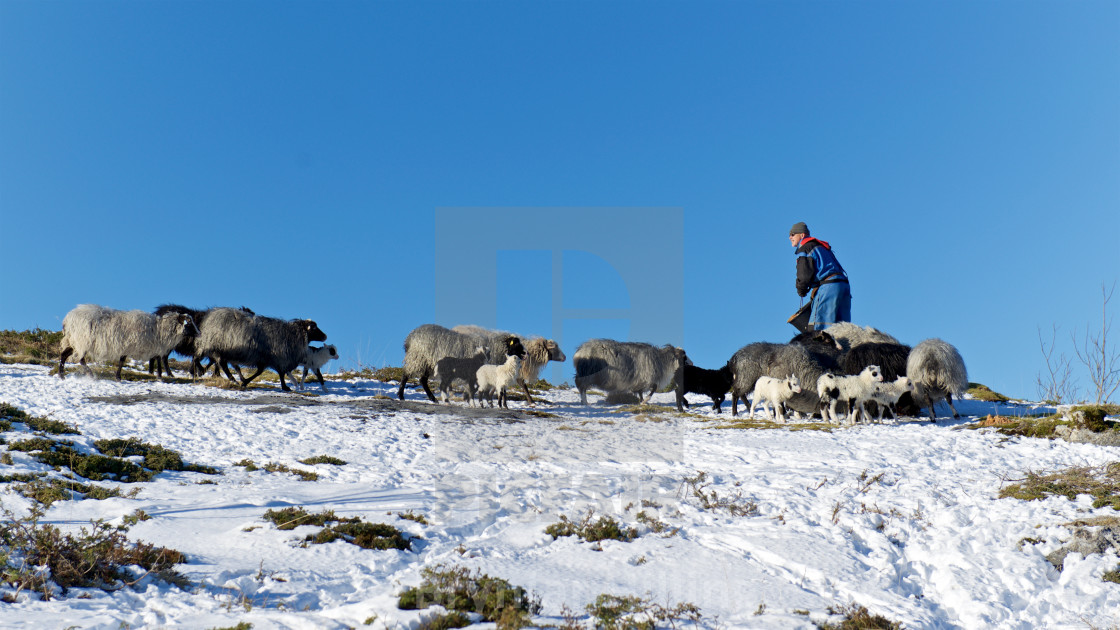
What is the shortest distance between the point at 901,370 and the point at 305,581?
41.4ft

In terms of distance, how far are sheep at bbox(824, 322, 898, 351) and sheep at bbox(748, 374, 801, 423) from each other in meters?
2.64

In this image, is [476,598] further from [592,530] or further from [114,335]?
[114,335]

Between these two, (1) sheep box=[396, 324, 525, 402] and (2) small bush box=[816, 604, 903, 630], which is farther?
(1) sheep box=[396, 324, 525, 402]

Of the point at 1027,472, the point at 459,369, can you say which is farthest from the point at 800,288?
the point at 1027,472

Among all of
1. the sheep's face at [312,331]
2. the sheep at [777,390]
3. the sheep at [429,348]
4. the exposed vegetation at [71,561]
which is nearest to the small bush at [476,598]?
the exposed vegetation at [71,561]

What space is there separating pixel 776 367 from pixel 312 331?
11.4 metres

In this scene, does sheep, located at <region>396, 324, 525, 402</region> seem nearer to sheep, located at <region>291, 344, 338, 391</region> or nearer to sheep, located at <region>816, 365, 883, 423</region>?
sheep, located at <region>291, 344, 338, 391</region>

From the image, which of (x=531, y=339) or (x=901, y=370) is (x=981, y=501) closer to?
(x=901, y=370)

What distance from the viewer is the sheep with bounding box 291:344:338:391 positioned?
61.8ft

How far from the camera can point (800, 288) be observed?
64.8 ft

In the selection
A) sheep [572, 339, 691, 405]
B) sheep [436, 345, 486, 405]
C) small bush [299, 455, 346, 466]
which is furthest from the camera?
sheep [572, 339, 691, 405]

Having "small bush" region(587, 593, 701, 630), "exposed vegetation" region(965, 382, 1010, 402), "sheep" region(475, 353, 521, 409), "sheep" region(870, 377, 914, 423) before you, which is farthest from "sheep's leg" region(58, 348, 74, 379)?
"exposed vegetation" region(965, 382, 1010, 402)

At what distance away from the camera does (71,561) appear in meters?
5.67

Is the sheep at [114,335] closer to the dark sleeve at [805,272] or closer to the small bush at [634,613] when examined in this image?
the small bush at [634,613]
